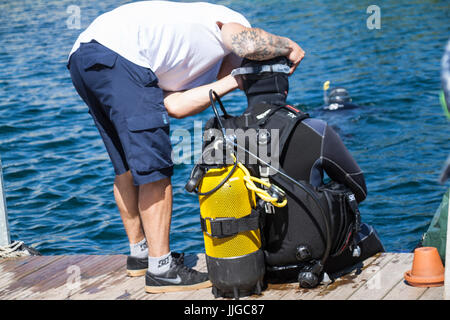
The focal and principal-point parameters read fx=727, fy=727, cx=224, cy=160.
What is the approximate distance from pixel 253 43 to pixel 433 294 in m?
1.56

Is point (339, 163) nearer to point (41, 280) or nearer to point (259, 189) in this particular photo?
point (259, 189)

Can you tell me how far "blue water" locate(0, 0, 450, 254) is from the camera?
297 inches

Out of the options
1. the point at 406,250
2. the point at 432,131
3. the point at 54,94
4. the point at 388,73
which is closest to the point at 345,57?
the point at 388,73

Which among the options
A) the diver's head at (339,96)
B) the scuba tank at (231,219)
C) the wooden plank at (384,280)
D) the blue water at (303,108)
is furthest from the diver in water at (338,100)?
the scuba tank at (231,219)

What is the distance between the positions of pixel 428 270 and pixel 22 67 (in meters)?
11.5

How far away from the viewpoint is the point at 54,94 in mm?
12289

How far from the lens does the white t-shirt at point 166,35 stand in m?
3.85

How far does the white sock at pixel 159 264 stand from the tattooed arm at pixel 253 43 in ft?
3.88

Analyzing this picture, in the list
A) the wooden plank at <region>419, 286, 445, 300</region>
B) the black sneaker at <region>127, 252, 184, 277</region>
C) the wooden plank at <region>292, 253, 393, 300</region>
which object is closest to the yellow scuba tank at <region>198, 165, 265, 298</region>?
the wooden plank at <region>292, 253, 393, 300</region>

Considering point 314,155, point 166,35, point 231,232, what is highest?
point 166,35

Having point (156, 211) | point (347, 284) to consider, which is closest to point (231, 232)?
point (156, 211)

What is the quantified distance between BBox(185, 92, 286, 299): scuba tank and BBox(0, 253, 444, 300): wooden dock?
16 cm

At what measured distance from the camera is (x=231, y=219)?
3.68 metres

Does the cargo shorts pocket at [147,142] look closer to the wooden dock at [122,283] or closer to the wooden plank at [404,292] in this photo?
the wooden dock at [122,283]
